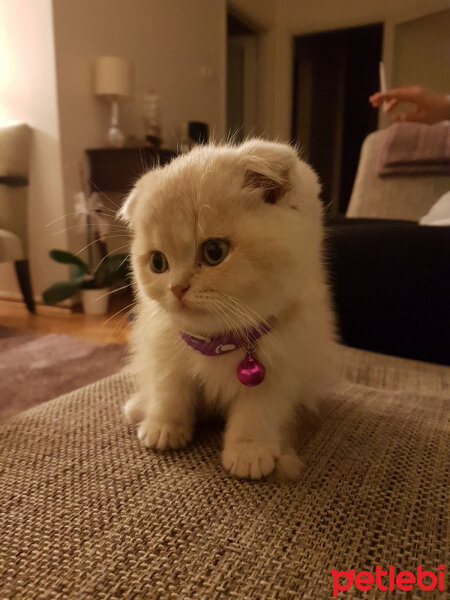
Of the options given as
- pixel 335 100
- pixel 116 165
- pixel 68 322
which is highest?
pixel 335 100

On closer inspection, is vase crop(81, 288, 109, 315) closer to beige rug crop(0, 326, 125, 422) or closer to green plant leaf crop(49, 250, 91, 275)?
green plant leaf crop(49, 250, 91, 275)

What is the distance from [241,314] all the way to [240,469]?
0.68 ft

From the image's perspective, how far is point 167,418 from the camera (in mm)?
709

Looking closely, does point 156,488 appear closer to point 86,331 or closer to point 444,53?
point 86,331

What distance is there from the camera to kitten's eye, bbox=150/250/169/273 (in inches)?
25.0

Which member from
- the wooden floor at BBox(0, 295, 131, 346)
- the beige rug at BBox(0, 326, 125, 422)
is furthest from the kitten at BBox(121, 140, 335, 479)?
the wooden floor at BBox(0, 295, 131, 346)

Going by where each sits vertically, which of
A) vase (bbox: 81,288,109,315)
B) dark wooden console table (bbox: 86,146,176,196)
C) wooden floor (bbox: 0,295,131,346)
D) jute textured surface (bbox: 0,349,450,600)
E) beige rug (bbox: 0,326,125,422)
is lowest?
wooden floor (bbox: 0,295,131,346)

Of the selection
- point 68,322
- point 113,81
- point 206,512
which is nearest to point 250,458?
point 206,512

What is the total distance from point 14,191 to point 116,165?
1.84 feet

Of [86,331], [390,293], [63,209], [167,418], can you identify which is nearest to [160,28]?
[63,209]

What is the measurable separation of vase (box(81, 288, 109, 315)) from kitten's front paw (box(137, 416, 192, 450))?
1879 mm

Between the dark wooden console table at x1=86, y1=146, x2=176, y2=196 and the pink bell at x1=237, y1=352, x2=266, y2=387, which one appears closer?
the pink bell at x1=237, y1=352, x2=266, y2=387

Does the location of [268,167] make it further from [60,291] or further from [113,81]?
[113,81]

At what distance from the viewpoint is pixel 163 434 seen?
2.24 ft
